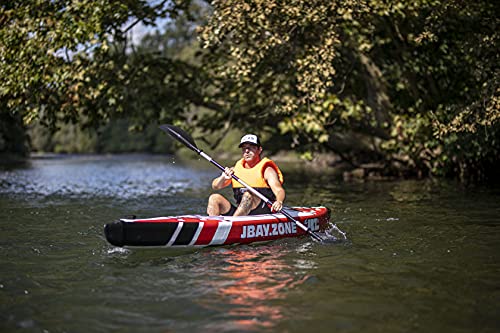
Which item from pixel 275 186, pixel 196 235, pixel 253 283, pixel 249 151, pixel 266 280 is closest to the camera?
pixel 253 283

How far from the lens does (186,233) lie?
7254mm

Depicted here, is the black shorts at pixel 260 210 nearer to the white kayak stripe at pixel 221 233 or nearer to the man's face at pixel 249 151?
the man's face at pixel 249 151

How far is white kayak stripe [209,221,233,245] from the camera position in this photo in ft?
24.8

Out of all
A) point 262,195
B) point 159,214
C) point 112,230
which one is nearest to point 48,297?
point 112,230

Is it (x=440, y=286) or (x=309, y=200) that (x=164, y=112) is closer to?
(x=309, y=200)

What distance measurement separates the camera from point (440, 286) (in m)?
5.74

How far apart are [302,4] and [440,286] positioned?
339 inches

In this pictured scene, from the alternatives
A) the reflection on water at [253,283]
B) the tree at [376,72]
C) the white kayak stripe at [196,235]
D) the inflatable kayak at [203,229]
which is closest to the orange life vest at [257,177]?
the inflatable kayak at [203,229]

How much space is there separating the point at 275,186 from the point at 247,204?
581mm

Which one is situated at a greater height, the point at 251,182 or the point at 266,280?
the point at 251,182

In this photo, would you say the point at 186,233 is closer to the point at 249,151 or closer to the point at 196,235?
the point at 196,235

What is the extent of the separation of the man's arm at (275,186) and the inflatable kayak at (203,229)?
0.20m

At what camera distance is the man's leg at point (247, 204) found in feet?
28.1

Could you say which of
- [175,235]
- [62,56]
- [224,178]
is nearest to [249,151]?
[224,178]
